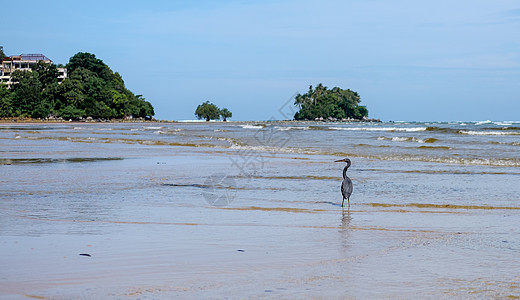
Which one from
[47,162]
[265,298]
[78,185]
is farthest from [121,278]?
[47,162]

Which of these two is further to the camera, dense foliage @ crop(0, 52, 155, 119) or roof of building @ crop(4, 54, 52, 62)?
roof of building @ crop(4, 54, 52, 62)

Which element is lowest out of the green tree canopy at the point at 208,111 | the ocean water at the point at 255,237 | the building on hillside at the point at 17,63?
the ocean water at the point at 255,237

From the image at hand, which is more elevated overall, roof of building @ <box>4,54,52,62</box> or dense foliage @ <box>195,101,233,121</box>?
roof of building @ <box>4,54,52,62</box>

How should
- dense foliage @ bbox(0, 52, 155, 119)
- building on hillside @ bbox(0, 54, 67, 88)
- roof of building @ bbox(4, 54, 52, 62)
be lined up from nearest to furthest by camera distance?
dense foliage @ bbox(0, 52, 155, 119) < building on hillside @ bbox(0, 54, 67, 88) < roof of building @ bbox(4, 54, 52, 62)

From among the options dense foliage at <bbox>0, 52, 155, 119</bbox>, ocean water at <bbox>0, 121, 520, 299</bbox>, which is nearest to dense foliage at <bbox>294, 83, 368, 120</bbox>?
dense foliage at <bbox>0, 52, 155, 119</bbox>

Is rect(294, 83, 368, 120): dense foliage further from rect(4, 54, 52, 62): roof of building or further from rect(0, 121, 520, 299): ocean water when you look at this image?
rect(0, 121, 520, 299): ocean water

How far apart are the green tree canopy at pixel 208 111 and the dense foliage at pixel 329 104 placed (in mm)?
24129

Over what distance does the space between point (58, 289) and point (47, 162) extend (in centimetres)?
1336

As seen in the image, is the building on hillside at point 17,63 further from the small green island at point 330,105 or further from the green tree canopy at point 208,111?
the small green island at point 330,105

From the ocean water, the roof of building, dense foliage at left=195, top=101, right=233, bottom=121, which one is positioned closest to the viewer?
the ocean water

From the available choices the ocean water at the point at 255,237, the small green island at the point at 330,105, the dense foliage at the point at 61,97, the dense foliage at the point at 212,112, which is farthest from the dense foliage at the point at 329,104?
the ocean water at the point at 255,237

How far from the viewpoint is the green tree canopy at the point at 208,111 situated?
173125 millimetres

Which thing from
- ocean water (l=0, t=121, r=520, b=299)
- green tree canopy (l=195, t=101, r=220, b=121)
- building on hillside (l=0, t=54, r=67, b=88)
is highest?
building on hillside (l=0, t=54, r=67, b=88)

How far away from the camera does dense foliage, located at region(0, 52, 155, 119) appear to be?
99.6 metres
